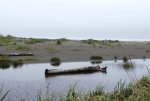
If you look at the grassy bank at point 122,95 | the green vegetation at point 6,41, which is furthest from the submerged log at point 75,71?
the green vegetation at point 6,41

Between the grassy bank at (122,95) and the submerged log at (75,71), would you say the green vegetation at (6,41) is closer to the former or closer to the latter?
the submerged log at (75,71)

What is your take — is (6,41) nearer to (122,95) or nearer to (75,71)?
(75,71)

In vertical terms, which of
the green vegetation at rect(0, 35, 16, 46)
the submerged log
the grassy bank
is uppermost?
the green vegetation at rect(0, 35, 16, 46)

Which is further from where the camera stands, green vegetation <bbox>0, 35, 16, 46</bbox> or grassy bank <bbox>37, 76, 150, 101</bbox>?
green vegetation <bbox>0, 35, 16, 46</bbox>

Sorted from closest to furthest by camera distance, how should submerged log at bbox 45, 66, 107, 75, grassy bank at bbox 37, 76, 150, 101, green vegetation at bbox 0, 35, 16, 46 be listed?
1. grassy bank at bbox 37, 76, 150, 101
2. submerged log at bbox 45, 66, 107, 75
3. green vegetation at bbox 0, 35, 16, 46

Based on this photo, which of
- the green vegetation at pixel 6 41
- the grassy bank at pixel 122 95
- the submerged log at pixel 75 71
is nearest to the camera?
the grassy bank at pixel 122 95

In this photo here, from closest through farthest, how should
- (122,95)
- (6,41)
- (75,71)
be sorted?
1. (122,95)
2. (75,71)
3. (6,41)

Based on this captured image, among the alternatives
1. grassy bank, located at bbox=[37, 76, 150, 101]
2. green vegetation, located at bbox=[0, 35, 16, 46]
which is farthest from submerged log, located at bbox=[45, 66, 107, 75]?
green vegetation, located at bbox=[0, 35, 16, 46]

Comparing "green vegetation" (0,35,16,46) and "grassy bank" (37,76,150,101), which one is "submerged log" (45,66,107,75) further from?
"green vegetation" (0,35,16,46)

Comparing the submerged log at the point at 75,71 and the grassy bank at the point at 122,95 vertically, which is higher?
the grassy bank at the point at 122,95

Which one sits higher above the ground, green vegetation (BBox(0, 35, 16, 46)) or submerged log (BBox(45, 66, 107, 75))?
green vegetation (BBox(0, 35, 16, 46))

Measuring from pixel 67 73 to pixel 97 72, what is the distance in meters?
2.52

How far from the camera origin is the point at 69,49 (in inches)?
1248

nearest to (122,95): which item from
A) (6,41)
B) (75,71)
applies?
(75,71)
